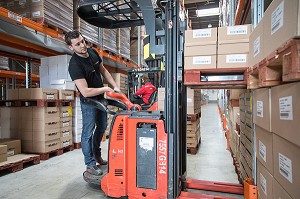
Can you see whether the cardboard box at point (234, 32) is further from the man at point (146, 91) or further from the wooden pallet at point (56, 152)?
the wooden pallet at point (56, 152)

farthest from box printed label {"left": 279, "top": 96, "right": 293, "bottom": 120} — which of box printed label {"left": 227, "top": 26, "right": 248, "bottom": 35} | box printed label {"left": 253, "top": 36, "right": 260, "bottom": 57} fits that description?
box printed label {"left": 227, "top": 26, "right": 248, "bottom": 35}

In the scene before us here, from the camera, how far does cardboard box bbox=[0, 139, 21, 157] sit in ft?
13.8

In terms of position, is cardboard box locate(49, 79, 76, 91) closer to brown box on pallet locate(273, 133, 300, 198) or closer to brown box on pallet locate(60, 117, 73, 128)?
brown box on pallet locate(60, 117, 73, 128)

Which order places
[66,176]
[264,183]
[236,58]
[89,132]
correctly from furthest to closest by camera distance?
[66,176] → [89,132] → [236,58] → [264,183]

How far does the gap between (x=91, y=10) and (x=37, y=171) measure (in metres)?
2.92

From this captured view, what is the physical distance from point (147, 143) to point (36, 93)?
3.35 m

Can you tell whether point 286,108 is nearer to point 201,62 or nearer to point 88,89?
point 201,62

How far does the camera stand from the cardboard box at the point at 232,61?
7.45ft

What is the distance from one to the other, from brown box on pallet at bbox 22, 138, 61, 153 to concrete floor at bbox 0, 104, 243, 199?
254 millimetres

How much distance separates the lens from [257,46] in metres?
1.89

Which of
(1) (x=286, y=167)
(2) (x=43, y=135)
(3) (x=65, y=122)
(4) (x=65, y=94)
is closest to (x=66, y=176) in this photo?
Answer: (2) (x=43, y=135)

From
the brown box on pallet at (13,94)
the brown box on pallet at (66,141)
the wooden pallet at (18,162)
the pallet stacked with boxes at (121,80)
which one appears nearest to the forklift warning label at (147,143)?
the wooden pallet at (18,162)

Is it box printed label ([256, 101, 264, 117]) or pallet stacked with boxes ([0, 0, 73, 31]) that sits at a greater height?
pallet stacked with boxes ([0, 0, 73, 31])

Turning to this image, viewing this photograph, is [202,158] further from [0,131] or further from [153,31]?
[0,131]
